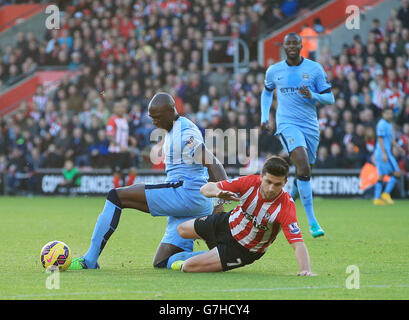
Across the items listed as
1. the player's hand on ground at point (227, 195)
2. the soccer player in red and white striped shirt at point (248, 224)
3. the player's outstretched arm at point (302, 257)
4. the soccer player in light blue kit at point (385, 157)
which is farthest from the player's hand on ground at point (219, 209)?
the soccer player in light blue kit at point (385, 157)

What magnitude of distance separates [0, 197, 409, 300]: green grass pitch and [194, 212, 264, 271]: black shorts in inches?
5.0

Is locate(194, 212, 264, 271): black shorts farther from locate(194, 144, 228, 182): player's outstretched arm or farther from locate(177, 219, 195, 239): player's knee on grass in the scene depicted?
locate(194, 144, 228, 182): player's outstretched arm

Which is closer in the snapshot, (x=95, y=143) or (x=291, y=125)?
(x=291, y=125)

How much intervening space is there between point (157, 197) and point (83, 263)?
93 cm

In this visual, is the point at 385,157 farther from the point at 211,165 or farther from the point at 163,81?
the point at 211,165

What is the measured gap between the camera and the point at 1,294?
6.26 meters

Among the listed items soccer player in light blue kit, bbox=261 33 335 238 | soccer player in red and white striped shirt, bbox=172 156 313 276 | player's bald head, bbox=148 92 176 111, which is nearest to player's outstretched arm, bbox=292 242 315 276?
soccer player in red and white striped shirt, bbox=172 156 313 276

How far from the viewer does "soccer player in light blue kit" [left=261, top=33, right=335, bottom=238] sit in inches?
443

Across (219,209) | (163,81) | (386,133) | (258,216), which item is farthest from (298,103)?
(163,81)

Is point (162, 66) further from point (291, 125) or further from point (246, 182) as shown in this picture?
point (246, 182)

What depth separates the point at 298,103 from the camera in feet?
38.3

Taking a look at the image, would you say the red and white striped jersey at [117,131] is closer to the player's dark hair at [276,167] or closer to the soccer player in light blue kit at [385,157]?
the soccer player in light blue kit at [385,157]

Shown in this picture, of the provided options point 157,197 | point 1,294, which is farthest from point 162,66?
point 1,294
